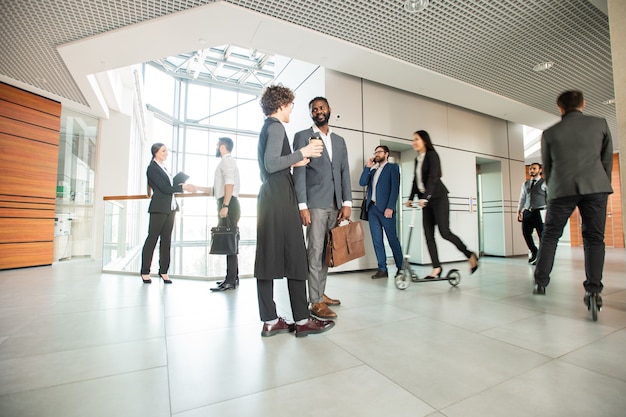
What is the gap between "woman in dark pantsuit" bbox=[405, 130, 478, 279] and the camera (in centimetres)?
322

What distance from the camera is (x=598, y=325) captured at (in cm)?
192

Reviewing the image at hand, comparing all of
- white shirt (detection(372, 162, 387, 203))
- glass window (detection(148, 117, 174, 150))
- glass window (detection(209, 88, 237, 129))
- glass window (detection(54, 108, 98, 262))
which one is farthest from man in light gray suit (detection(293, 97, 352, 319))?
glass window (detection(209, 88, 237, 129))

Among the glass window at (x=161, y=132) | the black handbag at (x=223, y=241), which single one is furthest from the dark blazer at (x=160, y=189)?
the glass window at (x=161, y=132)

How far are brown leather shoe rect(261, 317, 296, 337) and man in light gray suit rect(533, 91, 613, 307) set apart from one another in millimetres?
2109

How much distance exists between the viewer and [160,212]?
11.8ft

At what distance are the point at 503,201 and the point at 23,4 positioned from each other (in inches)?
319

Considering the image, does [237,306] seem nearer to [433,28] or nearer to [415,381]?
[415,381]

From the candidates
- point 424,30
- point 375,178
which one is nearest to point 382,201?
point 375,178

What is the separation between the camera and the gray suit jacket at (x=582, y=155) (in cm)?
217

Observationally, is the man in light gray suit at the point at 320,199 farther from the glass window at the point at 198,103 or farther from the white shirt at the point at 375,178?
the glass window at the point at 198,103

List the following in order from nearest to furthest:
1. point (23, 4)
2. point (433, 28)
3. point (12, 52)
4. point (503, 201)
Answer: point (23, 4) < point (433, 28) < point (12, 52) < point (503, 201)

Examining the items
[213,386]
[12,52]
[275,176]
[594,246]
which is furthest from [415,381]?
[12,52]

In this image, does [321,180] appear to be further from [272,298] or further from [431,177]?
[431,177]

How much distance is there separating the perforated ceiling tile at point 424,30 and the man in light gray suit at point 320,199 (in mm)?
1567
